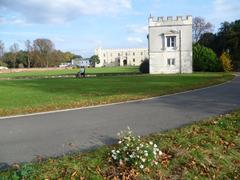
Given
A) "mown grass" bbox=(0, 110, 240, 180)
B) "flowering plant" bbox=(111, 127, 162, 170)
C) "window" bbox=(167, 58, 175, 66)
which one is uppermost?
"window" bbox=(167, 58, 175, 66)

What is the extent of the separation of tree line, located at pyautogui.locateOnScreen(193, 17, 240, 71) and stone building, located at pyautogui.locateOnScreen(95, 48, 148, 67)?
217 ft

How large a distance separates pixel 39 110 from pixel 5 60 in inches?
5404

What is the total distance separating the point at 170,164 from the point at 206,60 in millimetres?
61176

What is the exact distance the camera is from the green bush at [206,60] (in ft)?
213

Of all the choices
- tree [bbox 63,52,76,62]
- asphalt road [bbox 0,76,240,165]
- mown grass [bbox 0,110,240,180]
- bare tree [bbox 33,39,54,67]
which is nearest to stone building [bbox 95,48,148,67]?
tree [bbox 63,52,76,62]

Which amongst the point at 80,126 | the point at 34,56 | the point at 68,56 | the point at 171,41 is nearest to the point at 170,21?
the point at 171,41

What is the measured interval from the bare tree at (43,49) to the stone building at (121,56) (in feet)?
102

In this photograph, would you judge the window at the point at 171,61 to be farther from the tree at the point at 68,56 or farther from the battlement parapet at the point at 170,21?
the tree at the point at 68,56

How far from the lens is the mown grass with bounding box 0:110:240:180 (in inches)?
237

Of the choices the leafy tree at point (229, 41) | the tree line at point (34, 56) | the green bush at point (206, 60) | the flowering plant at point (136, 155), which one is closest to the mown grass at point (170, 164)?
the flowering plant at point (136, 155)

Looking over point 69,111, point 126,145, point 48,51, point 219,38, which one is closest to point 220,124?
point 126,145

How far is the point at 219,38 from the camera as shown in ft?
277

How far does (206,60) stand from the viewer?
6556 cm

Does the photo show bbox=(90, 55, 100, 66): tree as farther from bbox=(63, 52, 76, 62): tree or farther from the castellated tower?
the castellated tower
